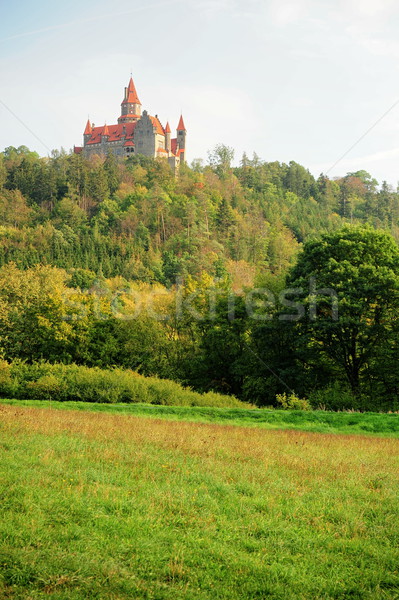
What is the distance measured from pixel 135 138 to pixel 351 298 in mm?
160874

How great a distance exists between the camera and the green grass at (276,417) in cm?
1930

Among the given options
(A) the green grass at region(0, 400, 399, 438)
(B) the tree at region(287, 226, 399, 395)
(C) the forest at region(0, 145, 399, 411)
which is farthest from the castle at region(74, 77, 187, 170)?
(A) the green grass at region(0, 400, 399, 438)

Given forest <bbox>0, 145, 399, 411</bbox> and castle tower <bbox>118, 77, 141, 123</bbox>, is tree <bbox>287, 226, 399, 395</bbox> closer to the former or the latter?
forest <bbox>0, 145, 399, 411</bbox>

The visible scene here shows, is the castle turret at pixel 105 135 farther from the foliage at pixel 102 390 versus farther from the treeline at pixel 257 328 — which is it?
the foliage at pixel 102 390

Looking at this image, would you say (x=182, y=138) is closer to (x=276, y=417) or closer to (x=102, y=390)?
(x=102, y=390)

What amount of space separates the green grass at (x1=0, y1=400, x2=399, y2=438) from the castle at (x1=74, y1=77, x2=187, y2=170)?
501ft

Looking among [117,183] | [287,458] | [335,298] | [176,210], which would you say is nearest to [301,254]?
[335,298]

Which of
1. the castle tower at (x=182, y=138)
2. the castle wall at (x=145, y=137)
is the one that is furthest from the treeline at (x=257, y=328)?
the castle tower at (x=182, y=138)

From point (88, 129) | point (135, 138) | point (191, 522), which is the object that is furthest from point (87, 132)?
point (191, 522)

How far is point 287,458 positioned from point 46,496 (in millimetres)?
5412

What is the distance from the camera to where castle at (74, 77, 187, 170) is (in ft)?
582

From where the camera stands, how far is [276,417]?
21.4 m

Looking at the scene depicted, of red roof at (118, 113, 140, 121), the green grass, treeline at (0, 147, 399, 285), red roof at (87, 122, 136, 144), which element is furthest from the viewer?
red roof at (118, 113, 140, 121)

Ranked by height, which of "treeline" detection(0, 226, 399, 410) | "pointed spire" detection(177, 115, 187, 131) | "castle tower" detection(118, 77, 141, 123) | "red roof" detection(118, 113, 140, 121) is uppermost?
"castle tower" detection(118, 77, 141, 123)
